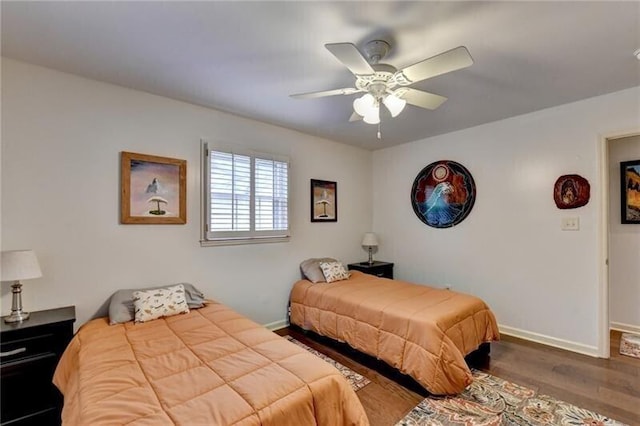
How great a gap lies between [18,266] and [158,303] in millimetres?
916

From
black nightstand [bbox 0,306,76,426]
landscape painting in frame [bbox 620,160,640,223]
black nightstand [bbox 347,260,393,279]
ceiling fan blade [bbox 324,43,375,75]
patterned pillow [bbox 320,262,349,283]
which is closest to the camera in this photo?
ceiling fan blade [bbox 324,43,375,75]

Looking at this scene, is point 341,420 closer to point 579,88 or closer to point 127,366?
point 127,366

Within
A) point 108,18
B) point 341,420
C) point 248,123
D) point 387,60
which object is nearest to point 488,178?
point 387,60

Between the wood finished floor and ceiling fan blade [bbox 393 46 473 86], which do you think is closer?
ceiling fan blade [bbox 393 46 473 86]

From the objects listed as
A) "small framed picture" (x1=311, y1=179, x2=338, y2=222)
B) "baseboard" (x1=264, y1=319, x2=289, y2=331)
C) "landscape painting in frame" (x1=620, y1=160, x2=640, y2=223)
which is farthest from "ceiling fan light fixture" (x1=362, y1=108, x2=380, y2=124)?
"landscape painting in frame" (x1=620, y1=160, x2=640, y2=223)

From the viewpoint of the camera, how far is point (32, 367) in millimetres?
A: 2008

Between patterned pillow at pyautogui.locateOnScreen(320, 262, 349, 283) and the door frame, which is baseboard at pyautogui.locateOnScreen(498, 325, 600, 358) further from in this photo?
patterned pillow at pyautogui.locateOnScreen(320, 262, 349, 283)

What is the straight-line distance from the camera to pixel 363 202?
4.93m

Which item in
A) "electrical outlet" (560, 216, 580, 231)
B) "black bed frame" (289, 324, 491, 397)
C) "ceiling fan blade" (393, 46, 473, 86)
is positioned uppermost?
"ceiling fan blade" (393, 46, 473, 86)

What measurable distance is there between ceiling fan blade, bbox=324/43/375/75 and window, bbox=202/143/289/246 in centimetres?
194

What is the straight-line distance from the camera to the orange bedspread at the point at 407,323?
2.28 m

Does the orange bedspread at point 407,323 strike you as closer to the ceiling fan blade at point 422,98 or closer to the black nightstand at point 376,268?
the black nightstand at point 376,268

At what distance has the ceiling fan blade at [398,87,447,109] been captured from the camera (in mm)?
2111

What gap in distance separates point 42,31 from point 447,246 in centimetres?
437
